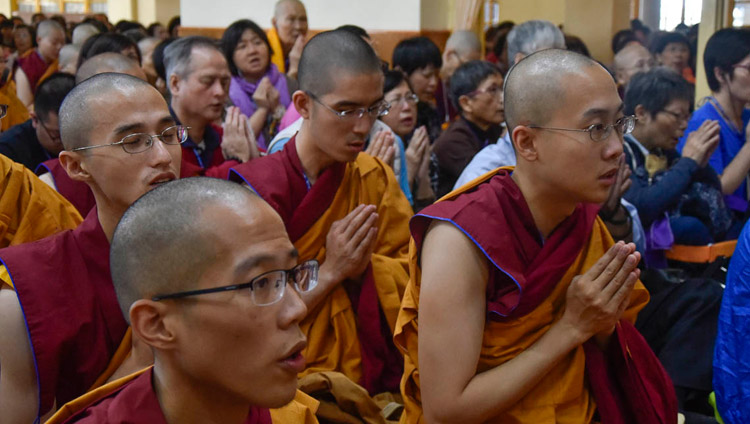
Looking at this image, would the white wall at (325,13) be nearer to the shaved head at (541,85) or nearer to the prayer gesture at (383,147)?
the prayer gesture at (383,147)

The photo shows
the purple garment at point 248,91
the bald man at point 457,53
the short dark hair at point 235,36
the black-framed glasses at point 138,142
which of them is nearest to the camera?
the black-framed glasses at point 138,142

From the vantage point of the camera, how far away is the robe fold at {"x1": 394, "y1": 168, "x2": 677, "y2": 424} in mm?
2053

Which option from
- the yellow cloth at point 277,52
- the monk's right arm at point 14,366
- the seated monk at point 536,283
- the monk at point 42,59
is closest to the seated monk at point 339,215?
the seated monk at point 536,283

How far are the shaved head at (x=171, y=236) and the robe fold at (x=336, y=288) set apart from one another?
1181mm

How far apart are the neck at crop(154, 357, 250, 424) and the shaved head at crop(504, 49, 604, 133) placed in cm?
104

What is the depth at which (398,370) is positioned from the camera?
2912mm

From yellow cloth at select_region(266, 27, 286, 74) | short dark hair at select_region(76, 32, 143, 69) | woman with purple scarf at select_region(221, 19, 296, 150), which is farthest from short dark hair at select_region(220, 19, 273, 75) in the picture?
yellow cloth at select_region(266, 27, 286, 74)

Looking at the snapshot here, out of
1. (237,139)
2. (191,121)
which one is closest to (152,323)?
(237,139)

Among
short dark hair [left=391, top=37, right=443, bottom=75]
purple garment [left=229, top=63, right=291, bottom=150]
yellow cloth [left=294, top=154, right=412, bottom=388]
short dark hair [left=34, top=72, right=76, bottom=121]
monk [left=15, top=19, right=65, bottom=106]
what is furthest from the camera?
monk [left=15, top=19, right=65, bottom=106]

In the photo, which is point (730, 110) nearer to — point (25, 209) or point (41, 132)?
point (41, 132)

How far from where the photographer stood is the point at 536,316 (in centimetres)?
211

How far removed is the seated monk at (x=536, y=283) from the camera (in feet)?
6.58

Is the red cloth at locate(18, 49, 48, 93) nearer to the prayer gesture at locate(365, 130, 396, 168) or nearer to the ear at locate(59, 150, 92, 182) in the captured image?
the prayer gesture at locate(365, 130, 396, 168)

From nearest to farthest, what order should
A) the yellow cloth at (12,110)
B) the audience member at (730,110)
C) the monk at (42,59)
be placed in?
1. the audience member at (730,110)
2. the yellow cloth at (12,110)
3. the monk at (42,59)
